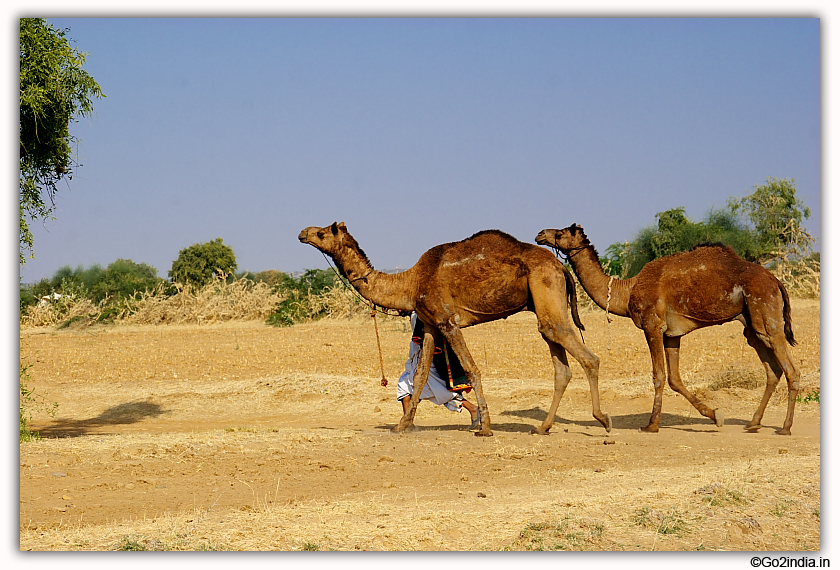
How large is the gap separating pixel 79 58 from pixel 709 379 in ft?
36.7

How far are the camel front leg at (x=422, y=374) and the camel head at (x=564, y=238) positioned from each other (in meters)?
2.11

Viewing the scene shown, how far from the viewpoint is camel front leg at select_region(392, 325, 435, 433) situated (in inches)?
419

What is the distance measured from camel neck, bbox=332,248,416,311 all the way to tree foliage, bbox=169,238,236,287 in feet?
118

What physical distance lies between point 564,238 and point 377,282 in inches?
103

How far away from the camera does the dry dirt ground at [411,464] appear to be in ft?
19.9

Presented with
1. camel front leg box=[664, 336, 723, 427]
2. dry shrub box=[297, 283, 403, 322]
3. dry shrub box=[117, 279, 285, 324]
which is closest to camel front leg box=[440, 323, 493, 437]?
camel front leg box=[664, 336, 723, 427]

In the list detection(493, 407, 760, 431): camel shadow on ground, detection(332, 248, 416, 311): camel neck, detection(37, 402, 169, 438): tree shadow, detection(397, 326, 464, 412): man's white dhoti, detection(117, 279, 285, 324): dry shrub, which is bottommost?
detection(37, 402, 169, 438): tree shadow

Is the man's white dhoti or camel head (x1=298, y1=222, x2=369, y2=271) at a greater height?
camel head (x1=298, y1=222, x2=369, y2=271)

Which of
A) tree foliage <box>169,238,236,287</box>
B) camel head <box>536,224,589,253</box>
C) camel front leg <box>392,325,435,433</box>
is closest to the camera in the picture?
camel front leg <box>392,325,435,433</box>

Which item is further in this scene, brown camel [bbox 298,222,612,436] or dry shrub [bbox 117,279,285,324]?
dry shrub [bbox 117,279,285,324]

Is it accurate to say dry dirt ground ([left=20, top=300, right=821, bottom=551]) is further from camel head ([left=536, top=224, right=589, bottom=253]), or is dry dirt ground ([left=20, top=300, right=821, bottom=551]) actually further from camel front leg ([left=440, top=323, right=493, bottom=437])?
camel head ([left=536, top=224, right=589, bottom=253])

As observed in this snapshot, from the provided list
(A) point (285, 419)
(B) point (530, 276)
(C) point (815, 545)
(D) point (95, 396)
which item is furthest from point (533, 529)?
(D) point (95, 396)

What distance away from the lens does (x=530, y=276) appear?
33.8 ft

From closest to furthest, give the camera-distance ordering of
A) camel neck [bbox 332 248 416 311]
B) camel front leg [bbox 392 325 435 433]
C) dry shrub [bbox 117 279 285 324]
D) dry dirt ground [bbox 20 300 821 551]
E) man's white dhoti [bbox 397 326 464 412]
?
dry dirt ground [bbox 20 300 821 551] → camel front leg [bbox 392 325 435 433] → camel neck [bbox 332 248 416 311] → man's white dhoti [bbox 397 326 464 412] → dry shrub [bbox 117 279 285 324]
